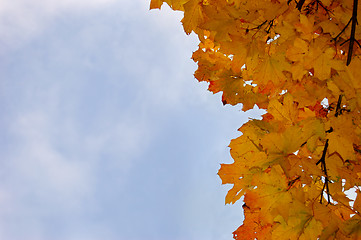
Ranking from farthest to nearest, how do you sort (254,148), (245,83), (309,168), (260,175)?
(245,83), (254,148), (260,175), (309,168)

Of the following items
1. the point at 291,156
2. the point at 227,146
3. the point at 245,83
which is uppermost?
the point at 245,83

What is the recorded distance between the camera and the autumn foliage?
164 centimetres

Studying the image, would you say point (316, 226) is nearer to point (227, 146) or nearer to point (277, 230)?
point (277, 230)

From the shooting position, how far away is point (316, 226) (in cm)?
164

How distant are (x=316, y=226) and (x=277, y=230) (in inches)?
7.9

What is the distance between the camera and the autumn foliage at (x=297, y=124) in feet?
5.37

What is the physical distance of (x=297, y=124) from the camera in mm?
1739

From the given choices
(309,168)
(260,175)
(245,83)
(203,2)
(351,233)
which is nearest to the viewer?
(351,233)

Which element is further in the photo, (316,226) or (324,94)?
(324,94)

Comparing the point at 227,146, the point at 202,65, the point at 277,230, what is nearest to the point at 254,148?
the point at 227,146

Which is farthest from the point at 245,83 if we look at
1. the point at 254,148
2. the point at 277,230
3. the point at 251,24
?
the point at 277,230

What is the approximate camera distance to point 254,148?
1.97 metres

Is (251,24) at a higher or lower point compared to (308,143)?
higher

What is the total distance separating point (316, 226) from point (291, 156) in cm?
38
